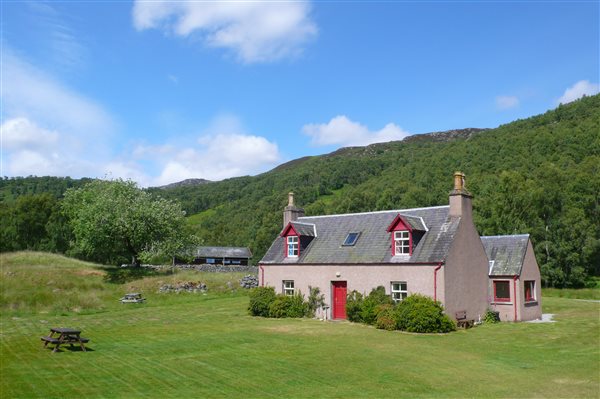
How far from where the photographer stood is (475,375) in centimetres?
1580

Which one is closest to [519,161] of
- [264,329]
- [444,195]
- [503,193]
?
[444,195]

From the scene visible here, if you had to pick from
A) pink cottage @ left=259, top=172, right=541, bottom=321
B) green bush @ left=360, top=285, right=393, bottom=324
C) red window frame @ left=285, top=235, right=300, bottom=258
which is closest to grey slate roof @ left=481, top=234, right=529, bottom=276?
pink cottage @ left=259, top=172, right=541, bottom=321

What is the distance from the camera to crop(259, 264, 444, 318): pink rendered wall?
2734 cm

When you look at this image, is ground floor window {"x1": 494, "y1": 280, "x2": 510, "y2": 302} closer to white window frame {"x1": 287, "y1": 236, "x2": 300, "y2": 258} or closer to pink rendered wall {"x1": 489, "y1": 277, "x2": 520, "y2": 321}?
pink rendered wall {"x1": 489, "y1": 277, "x2": 520, "y2": 321}

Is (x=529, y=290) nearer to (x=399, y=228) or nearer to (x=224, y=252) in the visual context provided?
(x=399, y=228)

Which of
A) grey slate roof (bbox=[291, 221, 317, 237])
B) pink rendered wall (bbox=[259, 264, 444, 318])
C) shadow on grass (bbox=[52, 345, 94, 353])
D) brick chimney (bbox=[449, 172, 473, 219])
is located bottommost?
shadow on grass (bbox=[52, 345, 94, 353])

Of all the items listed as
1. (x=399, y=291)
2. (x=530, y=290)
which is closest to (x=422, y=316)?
(x=399, y=291)

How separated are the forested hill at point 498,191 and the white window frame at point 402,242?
40.5 meters

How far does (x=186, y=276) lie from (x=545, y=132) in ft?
254

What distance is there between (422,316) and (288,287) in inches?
440

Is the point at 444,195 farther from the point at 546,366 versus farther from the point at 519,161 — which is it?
the point at 546,366

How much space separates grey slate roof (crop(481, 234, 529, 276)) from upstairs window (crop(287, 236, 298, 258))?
41.7 ft

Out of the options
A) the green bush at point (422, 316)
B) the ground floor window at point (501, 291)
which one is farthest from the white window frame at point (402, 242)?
the ground floor window at point (501, 291)

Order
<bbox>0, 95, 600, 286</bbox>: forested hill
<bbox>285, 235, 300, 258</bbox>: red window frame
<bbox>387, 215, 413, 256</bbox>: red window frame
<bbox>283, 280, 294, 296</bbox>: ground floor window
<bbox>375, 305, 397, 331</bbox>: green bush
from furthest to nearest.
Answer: <bbox>0, 95, 600, 286</bbox>: forested hill, <bbox>285, 235, 300, 258</bbox>: red window frame, <bbox>283, 280, 294, 296</bbox>: ground floor window, <bbox>387, 215, 413, 256</bbox>: red window frame, <bbox>375, 305, 397, 331</bbox>: green bush
